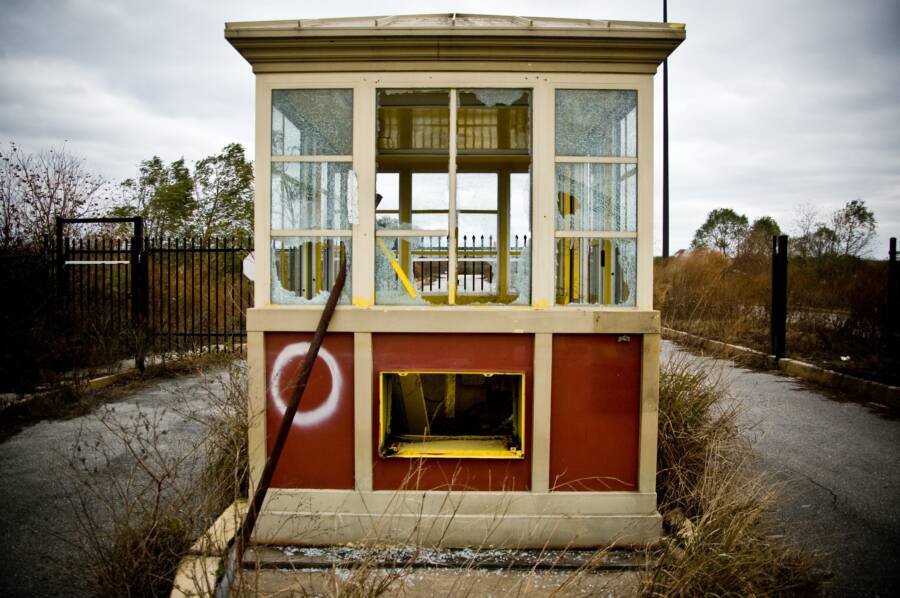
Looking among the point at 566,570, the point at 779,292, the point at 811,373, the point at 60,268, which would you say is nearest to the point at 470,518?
the point at 566,570

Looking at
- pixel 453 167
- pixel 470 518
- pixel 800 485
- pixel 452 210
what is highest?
pixel 453 167

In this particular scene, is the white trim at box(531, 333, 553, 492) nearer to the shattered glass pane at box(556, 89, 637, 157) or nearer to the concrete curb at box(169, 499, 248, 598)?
the shattered glass pane at box(556, 89, 637, 157)

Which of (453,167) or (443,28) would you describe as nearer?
(443,28)

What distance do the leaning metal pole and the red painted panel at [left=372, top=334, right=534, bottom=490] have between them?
0.37 meters

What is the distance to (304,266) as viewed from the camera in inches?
137

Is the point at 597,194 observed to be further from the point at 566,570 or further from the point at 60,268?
the point at 60,268

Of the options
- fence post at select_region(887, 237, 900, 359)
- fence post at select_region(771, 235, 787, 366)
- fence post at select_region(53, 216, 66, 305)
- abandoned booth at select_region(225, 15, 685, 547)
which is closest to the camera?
abandoned booth at select_region(225, 15, 685, 547)

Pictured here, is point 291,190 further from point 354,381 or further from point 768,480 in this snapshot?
point 768,480

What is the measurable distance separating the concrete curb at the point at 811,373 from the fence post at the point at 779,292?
0.25 metres

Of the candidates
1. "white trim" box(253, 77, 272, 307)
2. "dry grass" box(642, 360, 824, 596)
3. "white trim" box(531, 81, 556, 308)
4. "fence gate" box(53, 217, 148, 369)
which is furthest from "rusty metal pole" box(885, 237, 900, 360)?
"fence gate" box(53, 217, 148, 369)

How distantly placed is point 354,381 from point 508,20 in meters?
2.51

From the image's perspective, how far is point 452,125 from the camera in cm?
343

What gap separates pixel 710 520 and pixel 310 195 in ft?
9.83

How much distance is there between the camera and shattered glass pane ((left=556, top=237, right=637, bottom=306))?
346 centimetres
